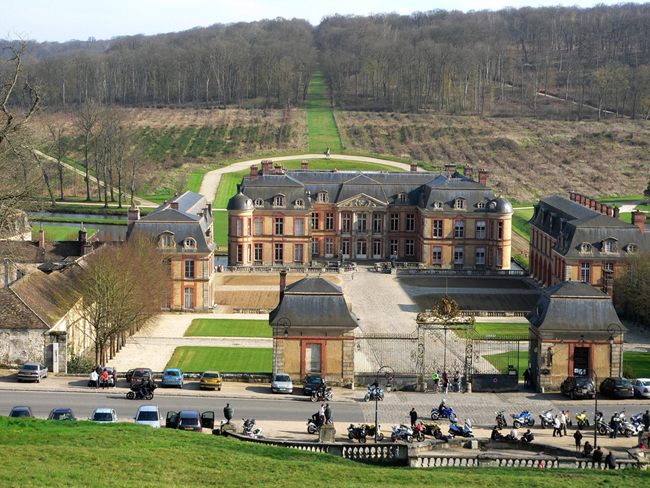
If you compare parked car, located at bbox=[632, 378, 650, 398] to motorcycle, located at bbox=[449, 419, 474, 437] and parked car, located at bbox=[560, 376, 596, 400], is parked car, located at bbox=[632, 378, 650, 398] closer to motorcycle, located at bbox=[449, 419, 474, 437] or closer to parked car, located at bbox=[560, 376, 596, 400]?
parked car, located at bbox=[560, 376, 596, 400]

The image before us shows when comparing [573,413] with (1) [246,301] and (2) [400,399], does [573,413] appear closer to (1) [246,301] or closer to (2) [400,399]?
(2) [400,399]

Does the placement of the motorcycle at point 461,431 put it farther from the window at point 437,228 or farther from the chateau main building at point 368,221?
the window at point 437,228

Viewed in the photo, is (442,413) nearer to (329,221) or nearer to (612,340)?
(612,340)

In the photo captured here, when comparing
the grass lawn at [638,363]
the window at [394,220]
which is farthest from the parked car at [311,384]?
the window at [394,220]

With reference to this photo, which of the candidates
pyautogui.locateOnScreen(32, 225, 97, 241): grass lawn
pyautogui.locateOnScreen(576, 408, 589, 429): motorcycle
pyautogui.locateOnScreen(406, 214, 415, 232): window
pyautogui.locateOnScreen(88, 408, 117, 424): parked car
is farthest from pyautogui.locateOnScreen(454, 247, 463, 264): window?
pyautogui.locateOnScreen(88, 408, 117, 424): parked car

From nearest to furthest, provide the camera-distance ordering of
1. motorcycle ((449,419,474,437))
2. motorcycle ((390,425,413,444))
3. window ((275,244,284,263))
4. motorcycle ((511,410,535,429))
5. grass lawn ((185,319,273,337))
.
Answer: motorcycle ((390,425,413,444)), motorcycle ((449,419,474,437)), motorcycle ((511,410,535,429)), grass lawn ((185,319,273,337)), window ((275,244,284,263))

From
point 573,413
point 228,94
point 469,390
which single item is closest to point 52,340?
point 469,390
